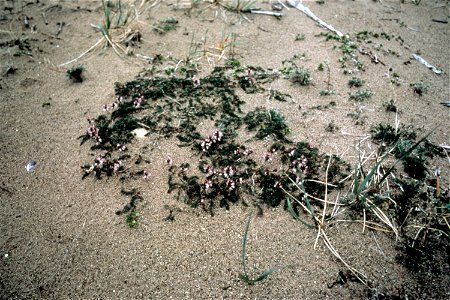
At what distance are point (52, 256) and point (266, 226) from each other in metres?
1.52

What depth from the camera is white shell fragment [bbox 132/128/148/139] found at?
291 centimetres

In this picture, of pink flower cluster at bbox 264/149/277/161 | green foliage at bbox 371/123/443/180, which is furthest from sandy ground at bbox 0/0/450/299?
pink flower cluster at bbox 264/149/277/161

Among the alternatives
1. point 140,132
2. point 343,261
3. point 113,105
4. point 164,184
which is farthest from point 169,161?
point 343,261

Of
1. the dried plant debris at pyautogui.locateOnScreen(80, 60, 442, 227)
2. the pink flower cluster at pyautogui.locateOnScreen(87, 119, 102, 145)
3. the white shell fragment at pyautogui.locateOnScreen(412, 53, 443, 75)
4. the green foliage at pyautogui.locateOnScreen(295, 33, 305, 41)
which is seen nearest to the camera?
the dried plant debris at pyautogui.locateOnScreen(80, 60, 442, 227)

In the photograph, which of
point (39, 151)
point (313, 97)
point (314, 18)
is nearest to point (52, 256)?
point (39, 151)

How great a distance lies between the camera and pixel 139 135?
292 cm

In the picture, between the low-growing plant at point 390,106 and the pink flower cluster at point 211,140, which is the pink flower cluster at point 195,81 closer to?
the pink flower cluster at point 211,140

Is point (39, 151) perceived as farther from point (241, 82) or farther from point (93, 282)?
point (241, 82)

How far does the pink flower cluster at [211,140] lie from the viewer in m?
2.75

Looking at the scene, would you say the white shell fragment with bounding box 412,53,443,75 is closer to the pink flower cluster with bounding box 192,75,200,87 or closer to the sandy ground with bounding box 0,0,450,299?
the sandy ground with bounding box 0,0,450,299

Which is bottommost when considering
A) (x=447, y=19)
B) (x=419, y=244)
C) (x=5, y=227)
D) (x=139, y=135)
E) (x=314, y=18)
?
(x=5, y=227)

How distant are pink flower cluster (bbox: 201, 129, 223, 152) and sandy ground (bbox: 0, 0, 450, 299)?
0.82 feet

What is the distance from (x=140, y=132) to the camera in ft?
9.64

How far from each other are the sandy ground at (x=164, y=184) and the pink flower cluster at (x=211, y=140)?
250 millimetres
